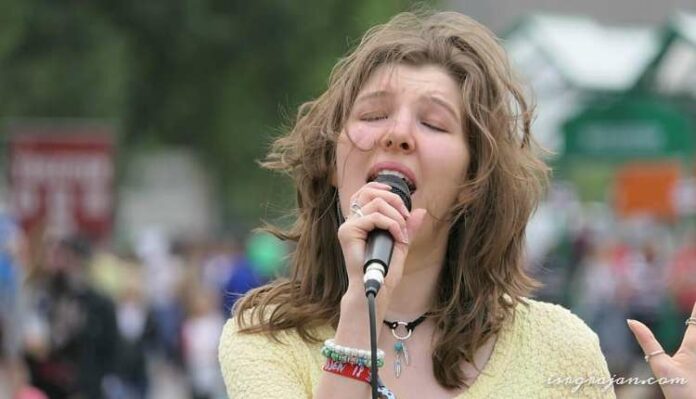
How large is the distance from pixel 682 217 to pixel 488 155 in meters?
17.6

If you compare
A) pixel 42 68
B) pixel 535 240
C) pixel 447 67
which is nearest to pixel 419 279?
pixel 447 67

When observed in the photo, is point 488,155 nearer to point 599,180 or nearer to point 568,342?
point 568,342

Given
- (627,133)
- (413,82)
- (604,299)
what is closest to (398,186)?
(413,82)

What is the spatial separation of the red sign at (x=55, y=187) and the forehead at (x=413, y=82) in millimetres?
10301

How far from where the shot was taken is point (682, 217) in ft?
66.5

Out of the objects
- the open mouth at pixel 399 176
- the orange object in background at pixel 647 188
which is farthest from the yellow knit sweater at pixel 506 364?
the orange object in background at pixel 647 188

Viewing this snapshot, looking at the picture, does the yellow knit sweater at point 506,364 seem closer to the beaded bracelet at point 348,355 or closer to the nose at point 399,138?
the beaded bracelet at point 348,355

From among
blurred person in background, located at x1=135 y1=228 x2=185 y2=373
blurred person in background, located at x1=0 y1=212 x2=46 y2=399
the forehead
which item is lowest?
blurred person in background, located at x1=135 y1=228 x2=185 y2=373

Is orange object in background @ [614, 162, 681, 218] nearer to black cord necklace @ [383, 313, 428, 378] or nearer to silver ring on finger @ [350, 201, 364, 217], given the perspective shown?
black cord necklace @ [383, 313, 428, 378]

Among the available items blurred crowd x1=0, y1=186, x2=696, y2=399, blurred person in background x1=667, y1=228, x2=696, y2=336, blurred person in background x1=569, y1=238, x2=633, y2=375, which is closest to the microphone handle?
blurred crowd x1=0, y1=186, x2=696, y2=399

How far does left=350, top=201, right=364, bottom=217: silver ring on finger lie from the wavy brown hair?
0.26 meters

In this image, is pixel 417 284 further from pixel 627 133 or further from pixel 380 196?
pixel 627 133

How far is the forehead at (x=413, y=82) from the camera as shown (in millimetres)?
3020

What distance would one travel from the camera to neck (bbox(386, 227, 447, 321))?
3.06 metres
